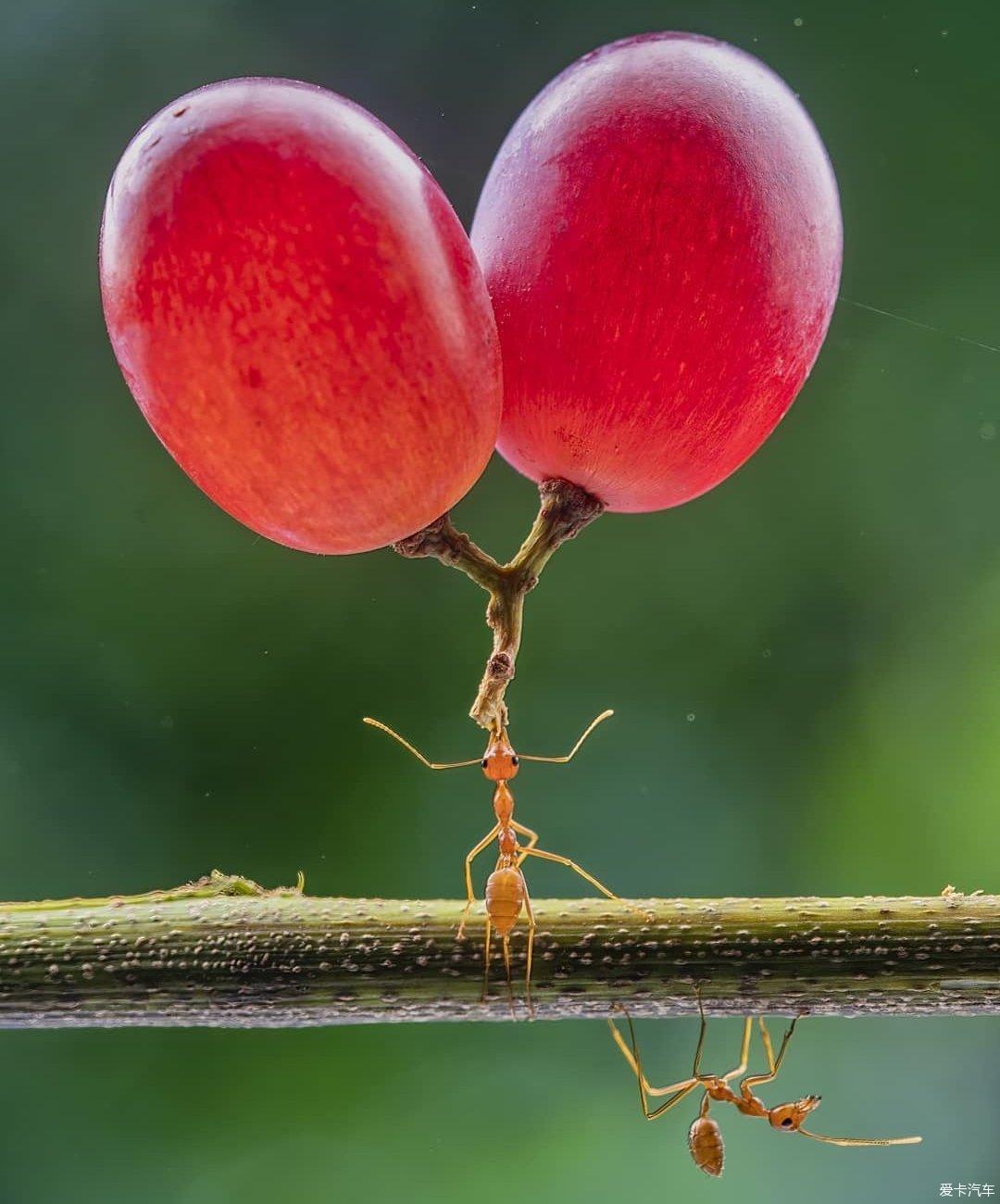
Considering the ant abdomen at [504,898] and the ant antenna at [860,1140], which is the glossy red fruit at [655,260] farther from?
the ant antenna at [860,1140]

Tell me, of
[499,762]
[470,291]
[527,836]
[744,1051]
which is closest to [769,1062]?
[744,1051]

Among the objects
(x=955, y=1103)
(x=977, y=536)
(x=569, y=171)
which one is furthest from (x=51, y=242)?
(x=955, y=1103)

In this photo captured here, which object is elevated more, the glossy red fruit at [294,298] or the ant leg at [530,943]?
the glossy red fruit at [294,298]

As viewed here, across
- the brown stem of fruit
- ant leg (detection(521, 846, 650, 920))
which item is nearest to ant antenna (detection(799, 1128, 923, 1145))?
ant leg (detection(521, 846, 650, 920))

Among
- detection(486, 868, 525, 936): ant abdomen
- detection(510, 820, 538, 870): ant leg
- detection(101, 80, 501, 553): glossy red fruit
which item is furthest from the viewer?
detection(510, 820, 538, 870): ant leg

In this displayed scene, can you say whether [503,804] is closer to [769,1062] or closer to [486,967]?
[486,967]

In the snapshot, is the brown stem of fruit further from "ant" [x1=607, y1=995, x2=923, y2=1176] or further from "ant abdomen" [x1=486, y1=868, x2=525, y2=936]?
"ant" [x1=607, y1=995, x2=923, y2=1176]

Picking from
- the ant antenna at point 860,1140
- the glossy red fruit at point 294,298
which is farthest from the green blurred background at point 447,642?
the glossy red fruit at point 294,298
